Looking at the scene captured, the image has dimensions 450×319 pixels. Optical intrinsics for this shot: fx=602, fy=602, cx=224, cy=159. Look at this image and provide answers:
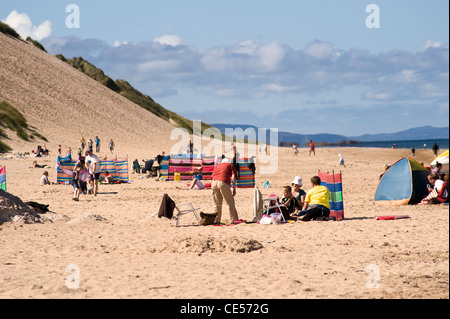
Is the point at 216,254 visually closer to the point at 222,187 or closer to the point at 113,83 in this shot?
the point at 222,187

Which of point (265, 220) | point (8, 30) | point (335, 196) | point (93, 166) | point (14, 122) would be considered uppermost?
point (8, 30)

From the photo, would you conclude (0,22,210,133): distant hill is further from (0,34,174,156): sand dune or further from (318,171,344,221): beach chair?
(318,171,344,221): beach chair

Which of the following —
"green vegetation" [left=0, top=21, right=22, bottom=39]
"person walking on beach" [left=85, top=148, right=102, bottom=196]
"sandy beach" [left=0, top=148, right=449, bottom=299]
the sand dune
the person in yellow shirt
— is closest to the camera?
"sandy beach" [left=0, top=148, right=449, bottom=299]

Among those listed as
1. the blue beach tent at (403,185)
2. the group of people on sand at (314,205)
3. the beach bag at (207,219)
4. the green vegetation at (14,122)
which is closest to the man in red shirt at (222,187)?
the beach bag at (207,219)

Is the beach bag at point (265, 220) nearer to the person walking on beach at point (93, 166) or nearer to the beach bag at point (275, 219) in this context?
the beach bag at point (275, 219)

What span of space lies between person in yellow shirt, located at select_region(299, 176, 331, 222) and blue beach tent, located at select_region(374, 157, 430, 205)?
148 inches

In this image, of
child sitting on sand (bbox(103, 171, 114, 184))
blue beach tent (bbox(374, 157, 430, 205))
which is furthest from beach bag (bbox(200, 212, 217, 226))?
child sitting on sand (bbox(103, 171, 114, 184))

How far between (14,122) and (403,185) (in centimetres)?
3620

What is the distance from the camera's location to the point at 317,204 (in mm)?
12352

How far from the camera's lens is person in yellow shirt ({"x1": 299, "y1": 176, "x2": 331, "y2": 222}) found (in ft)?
40.3

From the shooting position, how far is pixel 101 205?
53.4 feet

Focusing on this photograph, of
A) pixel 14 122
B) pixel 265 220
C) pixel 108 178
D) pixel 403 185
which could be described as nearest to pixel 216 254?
pixel 265 220
